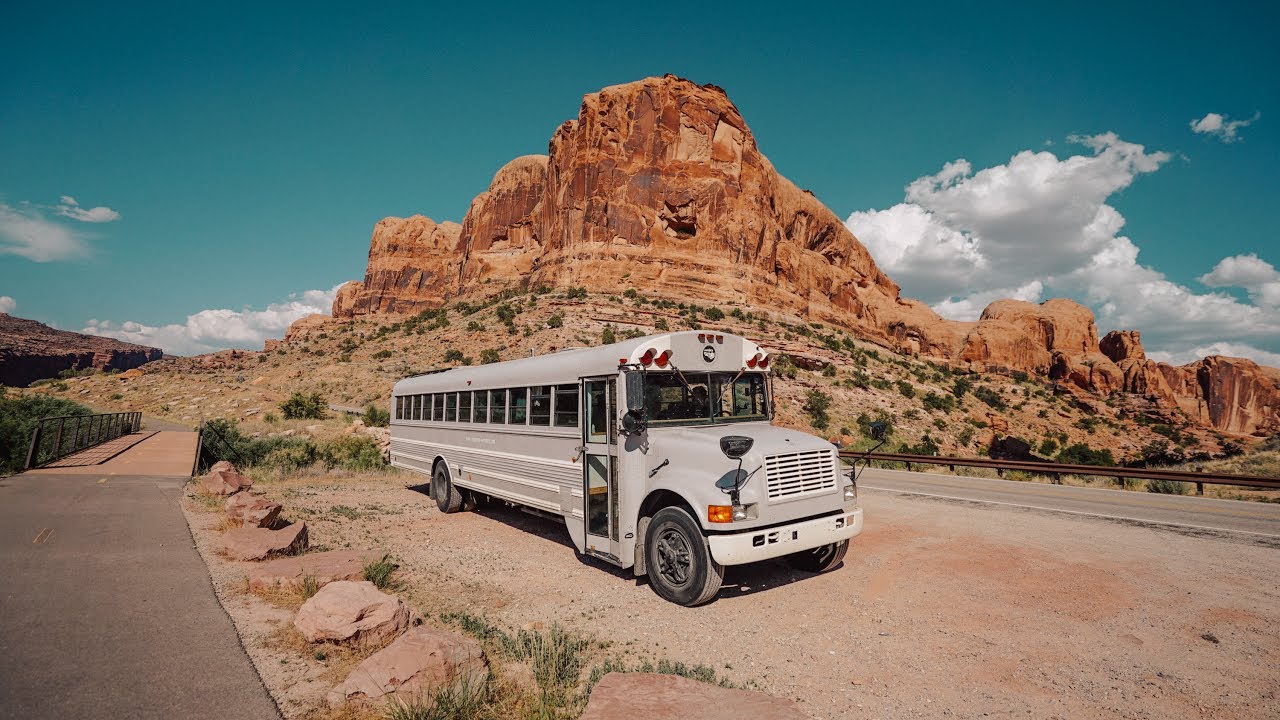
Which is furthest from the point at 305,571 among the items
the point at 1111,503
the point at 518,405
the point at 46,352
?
the point at 46,352

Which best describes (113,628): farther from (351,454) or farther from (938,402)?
(938,402)

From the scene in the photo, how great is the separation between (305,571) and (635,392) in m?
4.16

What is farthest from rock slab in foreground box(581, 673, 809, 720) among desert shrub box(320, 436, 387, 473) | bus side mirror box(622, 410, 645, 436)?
desert shrub box(320, 436, 387, 473)

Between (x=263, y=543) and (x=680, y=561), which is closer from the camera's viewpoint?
(x=680, y=561)

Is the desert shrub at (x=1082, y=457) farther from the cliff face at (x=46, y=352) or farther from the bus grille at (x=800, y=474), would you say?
the cliff face at (x=46, y=352)

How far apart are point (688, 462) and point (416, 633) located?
3.12 metres

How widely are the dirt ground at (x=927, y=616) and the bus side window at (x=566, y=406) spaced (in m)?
1.98

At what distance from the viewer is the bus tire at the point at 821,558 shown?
6977mm

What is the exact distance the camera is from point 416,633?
4.12 m

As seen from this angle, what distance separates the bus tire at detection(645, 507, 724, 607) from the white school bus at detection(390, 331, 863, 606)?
0.04 ft

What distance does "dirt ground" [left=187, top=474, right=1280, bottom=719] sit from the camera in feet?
13.7

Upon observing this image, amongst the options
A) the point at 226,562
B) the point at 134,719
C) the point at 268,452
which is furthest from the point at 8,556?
the point at 268,452

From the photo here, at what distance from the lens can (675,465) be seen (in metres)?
6.29

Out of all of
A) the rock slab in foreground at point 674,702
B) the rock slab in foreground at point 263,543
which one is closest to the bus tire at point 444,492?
the rock slab in foreground at point 263,543
